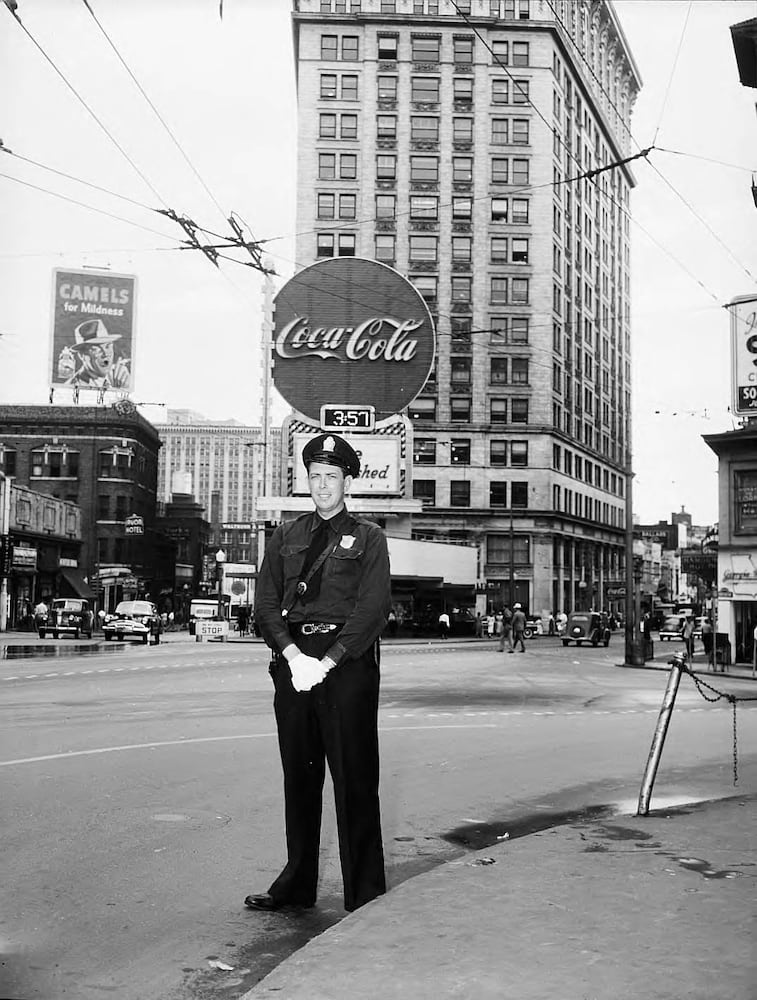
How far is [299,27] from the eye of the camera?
7431cm

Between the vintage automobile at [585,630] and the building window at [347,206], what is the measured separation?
35.8 metres

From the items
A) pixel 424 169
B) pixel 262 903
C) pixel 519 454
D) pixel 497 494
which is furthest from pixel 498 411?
pixel 262 903

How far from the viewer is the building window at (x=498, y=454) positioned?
77938 millimetres

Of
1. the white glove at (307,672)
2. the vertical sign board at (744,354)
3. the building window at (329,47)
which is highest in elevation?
the building window at (329,47)

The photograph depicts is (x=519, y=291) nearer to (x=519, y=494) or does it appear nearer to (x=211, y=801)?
(x=519, y=494)

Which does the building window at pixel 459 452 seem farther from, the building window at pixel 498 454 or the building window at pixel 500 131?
the building window at pixel 500 131

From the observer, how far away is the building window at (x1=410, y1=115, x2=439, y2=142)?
250 feet

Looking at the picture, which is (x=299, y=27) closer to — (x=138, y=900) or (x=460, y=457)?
(x=460, y=457)

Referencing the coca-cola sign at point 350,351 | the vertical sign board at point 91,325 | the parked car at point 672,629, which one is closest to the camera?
the vertical sign board at point 91,325

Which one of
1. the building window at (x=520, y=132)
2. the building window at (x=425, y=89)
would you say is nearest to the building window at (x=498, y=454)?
the building window at (x=520, y=132)

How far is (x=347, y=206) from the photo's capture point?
75375mm

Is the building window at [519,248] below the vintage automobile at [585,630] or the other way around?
the other way around

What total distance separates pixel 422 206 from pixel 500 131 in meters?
7.65

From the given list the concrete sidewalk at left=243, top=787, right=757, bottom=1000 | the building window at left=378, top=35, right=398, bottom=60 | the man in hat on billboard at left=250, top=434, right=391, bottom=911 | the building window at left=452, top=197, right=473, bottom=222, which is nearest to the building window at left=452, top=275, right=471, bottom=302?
the building window at left=452, top=197, right=473, bottom=222
